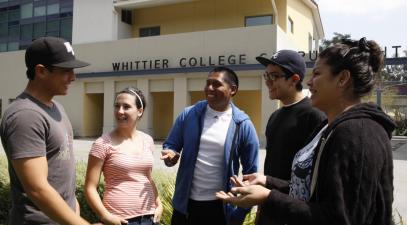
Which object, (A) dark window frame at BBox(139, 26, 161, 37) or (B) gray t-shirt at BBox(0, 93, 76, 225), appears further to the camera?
(A) dark window frame at BBox(139, 26, 161, 37)

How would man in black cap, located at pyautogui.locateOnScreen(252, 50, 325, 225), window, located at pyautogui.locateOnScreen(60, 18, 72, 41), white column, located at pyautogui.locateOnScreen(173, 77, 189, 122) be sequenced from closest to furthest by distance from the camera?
man in black cap, located at pyautogui.locateOnScreen(252, 50, 325, 225) < white column, located at pyautogui.locateOnScreen(173, 77, 189, 122) < window, located at pyautogui.locateOnScreen(60, 18, 72, 41)

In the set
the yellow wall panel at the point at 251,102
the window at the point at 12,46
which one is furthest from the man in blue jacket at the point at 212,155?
the window at the point at 12,46

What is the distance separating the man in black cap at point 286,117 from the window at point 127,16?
22063 mm

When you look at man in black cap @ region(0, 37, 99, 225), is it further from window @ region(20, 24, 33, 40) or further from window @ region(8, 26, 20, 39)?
window @ region(8, 26, 20, 39)

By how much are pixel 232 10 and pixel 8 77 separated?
1571cm

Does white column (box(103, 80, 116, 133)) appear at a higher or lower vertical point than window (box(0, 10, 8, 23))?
lower

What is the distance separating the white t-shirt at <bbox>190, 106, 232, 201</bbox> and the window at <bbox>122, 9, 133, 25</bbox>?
22030 mm

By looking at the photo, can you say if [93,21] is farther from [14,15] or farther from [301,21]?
[301,21]

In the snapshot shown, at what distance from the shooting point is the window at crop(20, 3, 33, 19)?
27.5 metres

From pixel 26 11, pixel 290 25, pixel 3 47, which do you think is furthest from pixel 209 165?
pixel 3 47

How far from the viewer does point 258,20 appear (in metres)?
21.1

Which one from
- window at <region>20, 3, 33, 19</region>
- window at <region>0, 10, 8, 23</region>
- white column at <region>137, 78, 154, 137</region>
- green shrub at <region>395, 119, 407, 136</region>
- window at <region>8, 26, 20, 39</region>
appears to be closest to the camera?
white column at <region>137, 78, 154, 137</region>

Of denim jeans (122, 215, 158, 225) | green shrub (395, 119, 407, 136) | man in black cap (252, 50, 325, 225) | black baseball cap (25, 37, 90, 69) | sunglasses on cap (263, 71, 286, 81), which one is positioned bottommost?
green shrub (395, 119, 407, 136)

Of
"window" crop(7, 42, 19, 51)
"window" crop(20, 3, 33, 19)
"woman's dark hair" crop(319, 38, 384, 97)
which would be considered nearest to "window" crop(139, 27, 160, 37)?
"window" crop(20, 3, 33, 19)
